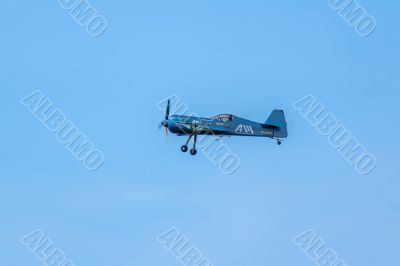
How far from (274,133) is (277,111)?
7.07 feet

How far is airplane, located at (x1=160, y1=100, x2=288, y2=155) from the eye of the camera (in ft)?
266

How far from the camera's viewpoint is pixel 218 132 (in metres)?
81.2

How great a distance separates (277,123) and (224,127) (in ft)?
14.8

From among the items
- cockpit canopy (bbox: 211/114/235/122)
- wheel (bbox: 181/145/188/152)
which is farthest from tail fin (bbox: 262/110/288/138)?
wheel (bbox: 181/145/188/152)

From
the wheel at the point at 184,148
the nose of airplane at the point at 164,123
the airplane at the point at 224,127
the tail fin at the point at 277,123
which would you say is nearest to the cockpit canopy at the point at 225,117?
the airplane at the point at 224,127

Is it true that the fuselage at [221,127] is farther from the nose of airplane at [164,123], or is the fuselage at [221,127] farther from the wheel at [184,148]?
the wheel at [184,148]

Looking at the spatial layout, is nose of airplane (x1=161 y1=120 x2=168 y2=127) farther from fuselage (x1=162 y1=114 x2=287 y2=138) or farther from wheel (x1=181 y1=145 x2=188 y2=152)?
wheel (x1=181 y1=145 x2=188 y2=152)

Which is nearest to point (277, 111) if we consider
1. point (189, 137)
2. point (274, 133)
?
point (274, 133)

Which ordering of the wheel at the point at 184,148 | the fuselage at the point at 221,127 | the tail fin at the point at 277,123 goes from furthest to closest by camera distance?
the tail fin at the point at 277,123 → the fuselage at the point at 221,127 → the wheel at the point at 184,148

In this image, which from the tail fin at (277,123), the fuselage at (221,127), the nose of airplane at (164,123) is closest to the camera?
the fuselage at (221,127)

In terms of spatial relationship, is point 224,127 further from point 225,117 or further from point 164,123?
point 164,123

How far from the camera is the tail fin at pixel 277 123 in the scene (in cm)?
8119

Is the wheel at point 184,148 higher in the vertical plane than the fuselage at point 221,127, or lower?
lower

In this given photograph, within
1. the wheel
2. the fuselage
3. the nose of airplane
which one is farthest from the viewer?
the nose of airplane
